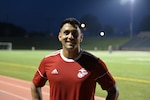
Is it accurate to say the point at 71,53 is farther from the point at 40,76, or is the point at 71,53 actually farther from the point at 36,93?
the point at 36,93

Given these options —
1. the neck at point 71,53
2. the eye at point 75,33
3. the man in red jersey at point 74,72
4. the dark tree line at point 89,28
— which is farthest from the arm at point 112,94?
the dark tree line at point 89,28

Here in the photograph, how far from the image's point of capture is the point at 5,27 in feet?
347

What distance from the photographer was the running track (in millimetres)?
9530

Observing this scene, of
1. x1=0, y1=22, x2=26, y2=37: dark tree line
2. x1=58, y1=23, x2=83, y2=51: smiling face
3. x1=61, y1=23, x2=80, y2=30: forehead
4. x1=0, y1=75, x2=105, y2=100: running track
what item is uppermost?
x1=0, y1=22, x2=26, y2=37: dark tree line

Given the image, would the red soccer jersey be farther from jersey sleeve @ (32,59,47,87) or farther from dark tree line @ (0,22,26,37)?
→ dark tree line @ (0,22,26,37)

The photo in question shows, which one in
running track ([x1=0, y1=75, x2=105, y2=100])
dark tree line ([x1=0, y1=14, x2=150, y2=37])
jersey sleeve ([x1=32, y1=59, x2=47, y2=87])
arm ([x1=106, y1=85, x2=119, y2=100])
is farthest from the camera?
dark tree line ([x1=0, y1=14, x2=150, y2=37])

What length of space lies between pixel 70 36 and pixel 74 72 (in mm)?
331

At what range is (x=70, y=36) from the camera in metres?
2.83

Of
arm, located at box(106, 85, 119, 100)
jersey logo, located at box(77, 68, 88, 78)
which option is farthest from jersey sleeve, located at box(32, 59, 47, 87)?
arm, located at box(106, 85, 119, 100)

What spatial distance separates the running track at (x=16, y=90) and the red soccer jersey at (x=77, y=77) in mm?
6511

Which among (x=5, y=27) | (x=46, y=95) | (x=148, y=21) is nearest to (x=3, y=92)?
(x=46, y=95)

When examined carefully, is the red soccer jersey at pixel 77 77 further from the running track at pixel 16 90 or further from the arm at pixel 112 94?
the running track at pixel 16 90

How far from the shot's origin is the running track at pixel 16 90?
9530 mm

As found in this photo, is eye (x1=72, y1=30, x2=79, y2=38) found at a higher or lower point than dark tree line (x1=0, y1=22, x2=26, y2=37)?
lower
